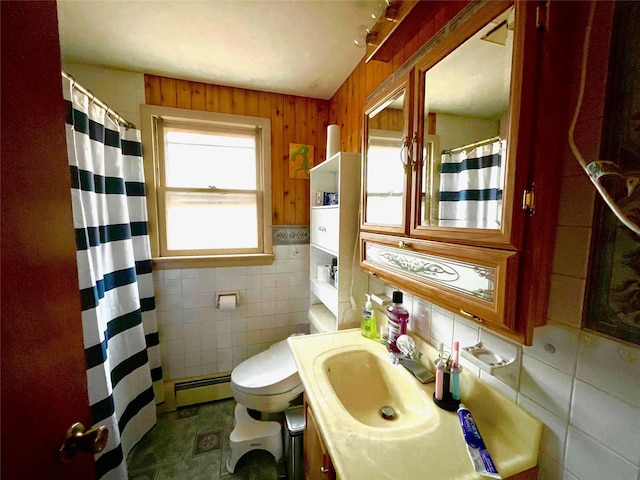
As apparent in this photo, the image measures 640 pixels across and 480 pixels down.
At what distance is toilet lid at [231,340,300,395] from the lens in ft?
4.55

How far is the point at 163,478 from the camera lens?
1.36 m

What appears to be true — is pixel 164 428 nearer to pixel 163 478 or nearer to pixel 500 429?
pixel 163 478

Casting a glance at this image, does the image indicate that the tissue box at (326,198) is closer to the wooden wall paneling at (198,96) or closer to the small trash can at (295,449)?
the wooden wall paneling at (198,96)

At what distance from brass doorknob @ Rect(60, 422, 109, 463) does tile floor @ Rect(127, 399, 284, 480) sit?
1198 millimetres

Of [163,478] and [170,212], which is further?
[170,212]

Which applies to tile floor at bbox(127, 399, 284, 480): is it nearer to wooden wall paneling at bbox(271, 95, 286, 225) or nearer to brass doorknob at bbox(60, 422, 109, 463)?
brass doorknob at bbox(60, 422, 109, 463)

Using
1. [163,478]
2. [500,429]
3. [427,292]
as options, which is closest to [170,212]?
[163,478]

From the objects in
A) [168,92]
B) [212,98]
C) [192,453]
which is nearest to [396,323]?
[192,453]

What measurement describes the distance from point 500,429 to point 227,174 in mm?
1995

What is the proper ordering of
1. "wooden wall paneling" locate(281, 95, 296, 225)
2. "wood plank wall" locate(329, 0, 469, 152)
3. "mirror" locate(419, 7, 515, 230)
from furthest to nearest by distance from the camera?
"wooden wall paneling" locate(281, 95, 296, 225) < "wood plank wall" locate(329, 0, 469, 152) < "mirror" locate(419, 7, 515, 230)

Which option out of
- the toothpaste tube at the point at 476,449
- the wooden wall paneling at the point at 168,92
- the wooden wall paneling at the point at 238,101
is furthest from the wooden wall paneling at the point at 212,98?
the toothpaste tube at the point at 476,449

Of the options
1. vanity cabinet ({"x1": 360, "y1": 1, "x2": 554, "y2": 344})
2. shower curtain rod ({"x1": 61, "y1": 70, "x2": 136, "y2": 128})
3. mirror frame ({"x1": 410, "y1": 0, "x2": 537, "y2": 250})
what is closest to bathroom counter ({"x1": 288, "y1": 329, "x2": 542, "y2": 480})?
vanity cabinet ({"x1": 360, "y1": 1, "x2": 554, "y2": 344})

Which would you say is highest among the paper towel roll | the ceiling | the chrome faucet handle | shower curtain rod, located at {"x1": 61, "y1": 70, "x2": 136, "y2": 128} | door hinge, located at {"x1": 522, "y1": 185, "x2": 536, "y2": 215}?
the ceiling

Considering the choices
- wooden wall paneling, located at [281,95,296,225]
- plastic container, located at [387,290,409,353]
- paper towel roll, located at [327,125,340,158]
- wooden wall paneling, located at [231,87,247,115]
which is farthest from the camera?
wooden wall paneling, located at [281,95,296,225]
